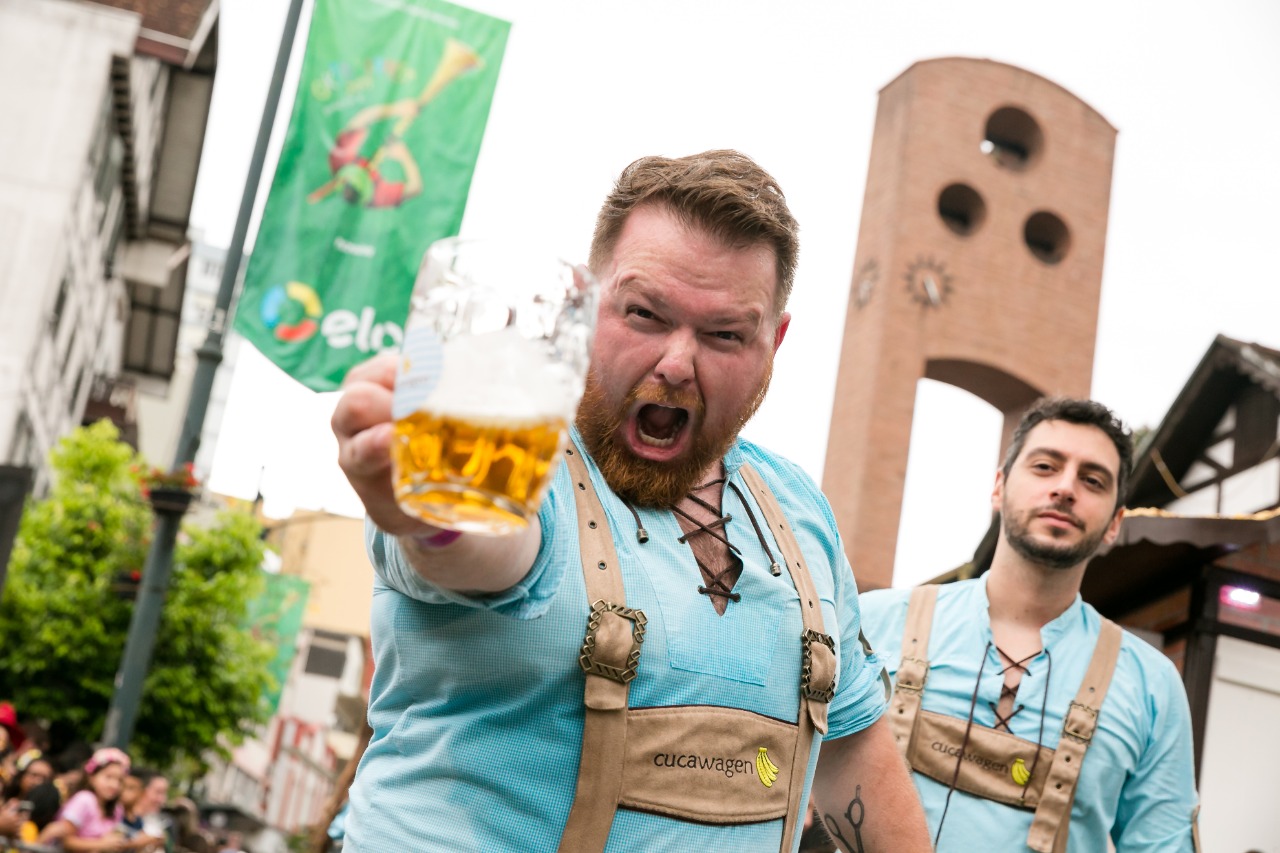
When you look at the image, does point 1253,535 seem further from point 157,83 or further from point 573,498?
point 157,83

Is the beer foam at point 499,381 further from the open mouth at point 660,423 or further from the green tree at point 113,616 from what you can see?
the green tree at point 113,616

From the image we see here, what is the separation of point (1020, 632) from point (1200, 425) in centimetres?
922

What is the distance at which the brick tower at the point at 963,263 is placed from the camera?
21.0 metres

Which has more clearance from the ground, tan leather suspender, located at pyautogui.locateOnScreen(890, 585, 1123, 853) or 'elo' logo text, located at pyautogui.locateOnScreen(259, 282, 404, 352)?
'elo' logo text, located at pyautogui.locateOnScreen(259, 282, 404, 352)

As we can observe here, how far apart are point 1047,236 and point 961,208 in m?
1.84

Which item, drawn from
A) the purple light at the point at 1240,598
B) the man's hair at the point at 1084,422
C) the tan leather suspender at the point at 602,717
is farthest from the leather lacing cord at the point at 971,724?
the purple light at the point at 1240,598

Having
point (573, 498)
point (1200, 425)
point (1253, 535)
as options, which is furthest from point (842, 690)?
point (1200, 425)

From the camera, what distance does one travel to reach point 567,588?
1.87 m

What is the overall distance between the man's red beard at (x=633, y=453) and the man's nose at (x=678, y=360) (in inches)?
1.0

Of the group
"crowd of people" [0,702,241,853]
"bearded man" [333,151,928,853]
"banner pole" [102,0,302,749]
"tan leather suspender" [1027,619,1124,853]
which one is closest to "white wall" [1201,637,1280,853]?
"tan leather suspender" [1027,619,1124,853]

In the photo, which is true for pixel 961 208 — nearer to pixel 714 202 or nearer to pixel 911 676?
pixel 911 676

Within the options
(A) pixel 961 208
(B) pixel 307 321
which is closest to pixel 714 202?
(B) pixel 307 321

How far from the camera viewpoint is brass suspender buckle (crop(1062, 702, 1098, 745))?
384 cm

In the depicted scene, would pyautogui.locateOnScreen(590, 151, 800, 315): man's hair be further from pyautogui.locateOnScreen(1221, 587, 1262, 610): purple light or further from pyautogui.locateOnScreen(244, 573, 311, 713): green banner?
pyautogui.locateOnScreen(244, 573, 311, 713): green banner
